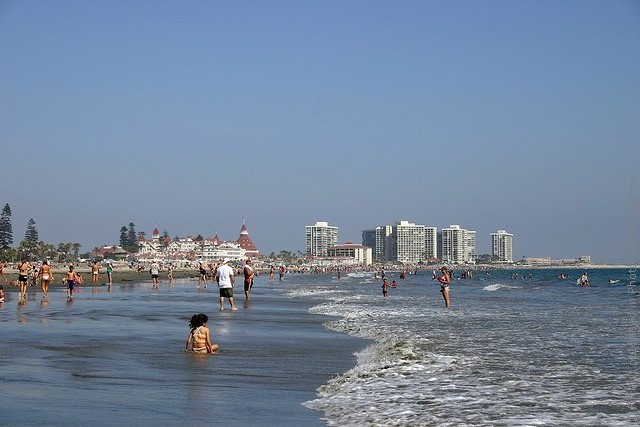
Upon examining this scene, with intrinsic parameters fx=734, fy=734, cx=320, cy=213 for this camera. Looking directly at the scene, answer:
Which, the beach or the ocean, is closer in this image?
the beach

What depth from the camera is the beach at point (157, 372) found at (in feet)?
22.2

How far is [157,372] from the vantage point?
9.17 m

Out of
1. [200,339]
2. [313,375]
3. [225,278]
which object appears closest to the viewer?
[313,375]

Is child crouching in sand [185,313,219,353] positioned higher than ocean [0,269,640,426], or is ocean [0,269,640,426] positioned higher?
child crouching in sand [185,313,219,353]

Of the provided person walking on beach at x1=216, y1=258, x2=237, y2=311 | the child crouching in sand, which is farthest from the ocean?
person walking on beach at x1=216, y1=258, x2=237, y2=311

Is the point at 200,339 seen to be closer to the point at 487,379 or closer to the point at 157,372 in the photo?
the point at 157,372

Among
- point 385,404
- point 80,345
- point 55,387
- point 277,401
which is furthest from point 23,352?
point 385,404

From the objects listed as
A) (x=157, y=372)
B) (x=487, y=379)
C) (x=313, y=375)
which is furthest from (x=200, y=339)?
(x=487, y=379)

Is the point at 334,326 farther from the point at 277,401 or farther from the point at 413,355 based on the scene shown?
the point at 277,401

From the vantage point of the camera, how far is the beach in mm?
6762

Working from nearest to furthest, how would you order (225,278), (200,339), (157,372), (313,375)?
(157,372), (313,375), (200,339), (225,278)

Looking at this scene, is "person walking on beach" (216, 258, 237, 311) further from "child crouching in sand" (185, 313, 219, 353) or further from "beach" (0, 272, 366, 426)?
"child crouching in sand" (185, 313, 219, 353)

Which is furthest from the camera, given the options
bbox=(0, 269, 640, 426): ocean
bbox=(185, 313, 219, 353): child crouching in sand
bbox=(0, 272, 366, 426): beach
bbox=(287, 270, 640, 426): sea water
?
bbox=(185, 313, 219, 353): child crouching in sand

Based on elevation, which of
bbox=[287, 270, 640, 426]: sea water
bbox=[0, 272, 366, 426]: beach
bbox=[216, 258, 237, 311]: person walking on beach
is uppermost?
bbox=[216, 258, 237, 311]: person walking on beach
